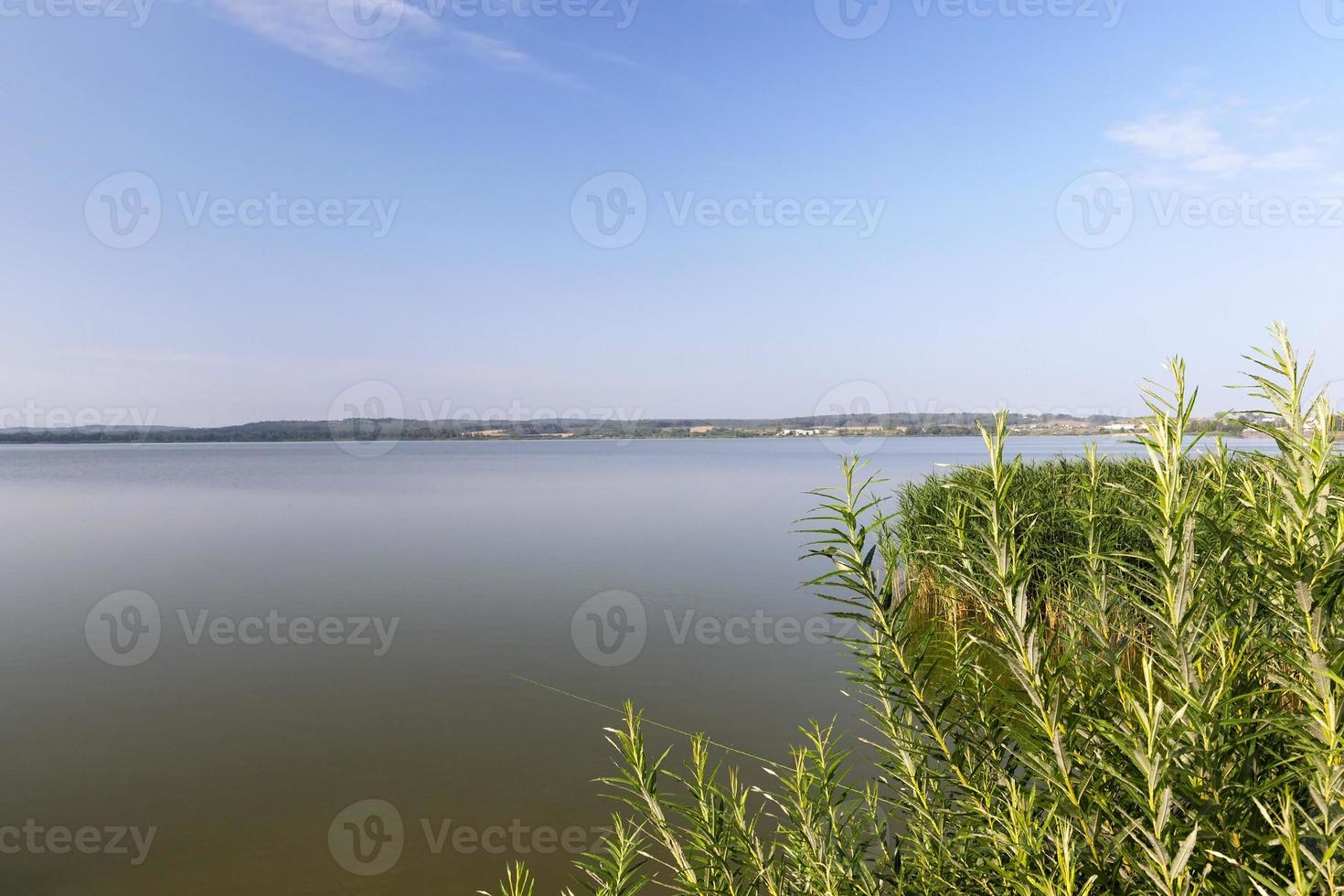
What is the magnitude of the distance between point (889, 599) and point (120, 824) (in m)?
8.84

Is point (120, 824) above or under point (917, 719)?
under

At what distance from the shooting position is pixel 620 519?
2712cm

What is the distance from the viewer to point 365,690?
1039 cm

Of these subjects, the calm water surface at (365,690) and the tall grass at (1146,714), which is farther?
the calm water surface at (365,690)

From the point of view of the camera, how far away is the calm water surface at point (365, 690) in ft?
22.3

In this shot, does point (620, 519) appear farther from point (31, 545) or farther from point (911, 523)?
point (31, 545)

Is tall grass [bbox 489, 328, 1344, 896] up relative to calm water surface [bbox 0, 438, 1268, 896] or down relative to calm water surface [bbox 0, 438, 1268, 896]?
up

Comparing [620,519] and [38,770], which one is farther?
[620,519]

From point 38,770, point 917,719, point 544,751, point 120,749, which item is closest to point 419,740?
point 544,751

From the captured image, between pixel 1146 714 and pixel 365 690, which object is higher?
pixel 1146 714

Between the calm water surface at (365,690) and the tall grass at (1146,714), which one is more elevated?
the tall grass at (1146,714)

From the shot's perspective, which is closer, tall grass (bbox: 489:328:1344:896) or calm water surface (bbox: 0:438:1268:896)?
tall grass (bbox: 489:328:1344:896)

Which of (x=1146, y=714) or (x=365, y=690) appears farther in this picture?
(x=365, y=690)

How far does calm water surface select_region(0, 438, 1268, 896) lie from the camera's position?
268 inches
